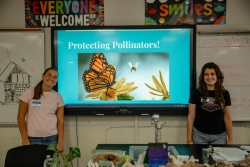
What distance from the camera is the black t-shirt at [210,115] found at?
2.75 m

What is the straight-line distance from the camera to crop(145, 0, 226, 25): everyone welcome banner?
10.6 ft

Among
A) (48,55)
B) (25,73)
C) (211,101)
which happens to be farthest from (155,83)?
(25,73)

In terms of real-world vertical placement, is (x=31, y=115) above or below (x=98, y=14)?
below

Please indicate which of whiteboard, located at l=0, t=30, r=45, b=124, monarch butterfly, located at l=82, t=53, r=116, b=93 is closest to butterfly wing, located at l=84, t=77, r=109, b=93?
monarch butterfly, located at l=82, t=53, r=116, b=93

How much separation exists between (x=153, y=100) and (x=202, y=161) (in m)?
1.50

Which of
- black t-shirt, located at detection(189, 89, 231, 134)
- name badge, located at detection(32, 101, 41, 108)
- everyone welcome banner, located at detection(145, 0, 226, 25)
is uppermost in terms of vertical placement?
everyone welcome banner, located at detection(145, 0, 226, 25)

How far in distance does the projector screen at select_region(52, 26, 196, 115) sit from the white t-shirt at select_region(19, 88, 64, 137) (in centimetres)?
46

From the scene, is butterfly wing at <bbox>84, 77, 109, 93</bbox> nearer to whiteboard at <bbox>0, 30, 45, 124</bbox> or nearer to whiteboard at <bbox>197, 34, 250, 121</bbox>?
whiteboard at <bbox>0, 30, 45, 124</bbox>

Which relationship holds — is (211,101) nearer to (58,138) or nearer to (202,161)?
(202,161)

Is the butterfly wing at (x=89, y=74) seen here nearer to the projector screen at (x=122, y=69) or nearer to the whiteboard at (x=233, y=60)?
the projector screen at (x=122, y=69)

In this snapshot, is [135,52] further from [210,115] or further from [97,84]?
[210,115]

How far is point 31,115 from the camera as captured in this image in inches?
109

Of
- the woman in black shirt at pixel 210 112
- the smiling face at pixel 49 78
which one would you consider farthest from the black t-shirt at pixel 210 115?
the smiling face at pixel 49 78

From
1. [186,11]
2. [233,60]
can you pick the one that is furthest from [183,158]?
[186,11]
